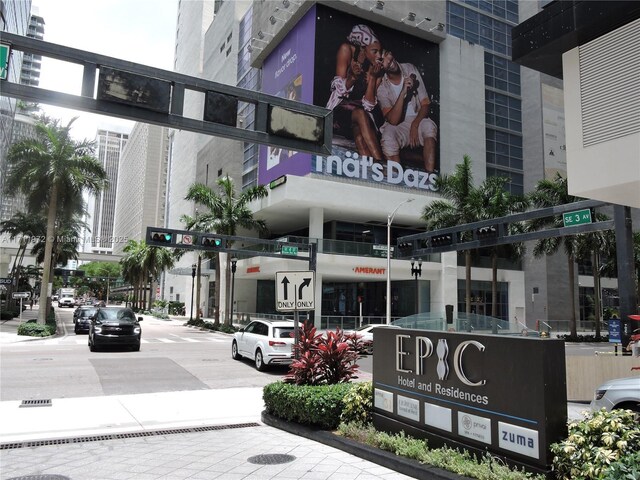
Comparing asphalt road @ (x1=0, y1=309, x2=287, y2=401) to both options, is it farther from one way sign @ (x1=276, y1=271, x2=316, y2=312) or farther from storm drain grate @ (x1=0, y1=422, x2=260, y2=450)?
one way sign @ (x1=276, y1=271, x2=316, y2=312)

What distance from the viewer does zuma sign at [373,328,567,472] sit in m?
5.25

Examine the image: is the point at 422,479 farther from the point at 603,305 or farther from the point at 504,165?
the point at 603,305

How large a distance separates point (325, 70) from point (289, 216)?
1318cm

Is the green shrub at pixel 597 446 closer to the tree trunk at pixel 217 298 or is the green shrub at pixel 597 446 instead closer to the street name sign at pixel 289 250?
the street name sign at pixel 289 250

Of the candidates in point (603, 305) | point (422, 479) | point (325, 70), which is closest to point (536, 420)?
point (422, 479)

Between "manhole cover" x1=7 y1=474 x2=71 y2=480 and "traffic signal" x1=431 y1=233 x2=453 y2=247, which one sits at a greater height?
"traffic signal" x1=431 y1=233 x2=453 y2=247

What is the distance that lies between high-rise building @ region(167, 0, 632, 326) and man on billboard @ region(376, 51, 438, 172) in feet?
0.55

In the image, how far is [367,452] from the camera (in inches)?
271

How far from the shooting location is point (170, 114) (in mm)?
7840

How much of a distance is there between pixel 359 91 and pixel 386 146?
5.30 m

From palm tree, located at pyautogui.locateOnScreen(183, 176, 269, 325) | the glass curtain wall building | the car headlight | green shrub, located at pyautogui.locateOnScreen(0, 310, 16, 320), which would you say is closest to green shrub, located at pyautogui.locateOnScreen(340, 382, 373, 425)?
the car headlight

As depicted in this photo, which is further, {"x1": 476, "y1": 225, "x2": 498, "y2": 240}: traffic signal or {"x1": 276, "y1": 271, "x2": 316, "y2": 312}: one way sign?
{"x1": 476, "y1": 225, "x2": 498, "y2": 240}: traffic signal

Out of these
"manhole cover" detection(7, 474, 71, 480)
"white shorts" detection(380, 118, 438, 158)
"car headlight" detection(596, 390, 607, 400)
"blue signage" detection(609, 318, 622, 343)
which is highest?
"white shorts" detection(380, 118, 438, 158)

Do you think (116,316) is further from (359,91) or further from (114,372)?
(359,91)
